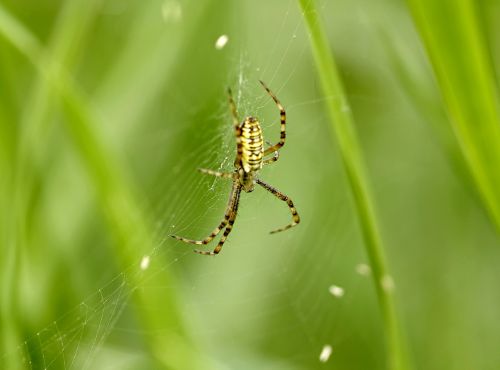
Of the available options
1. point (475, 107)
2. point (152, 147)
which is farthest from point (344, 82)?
point (475, 107)

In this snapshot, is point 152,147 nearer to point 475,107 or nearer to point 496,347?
point 496,347

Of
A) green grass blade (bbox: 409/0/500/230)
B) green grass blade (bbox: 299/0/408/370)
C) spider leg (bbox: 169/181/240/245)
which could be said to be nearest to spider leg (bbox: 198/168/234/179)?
spider leg (bbox: 169/181/240/245)

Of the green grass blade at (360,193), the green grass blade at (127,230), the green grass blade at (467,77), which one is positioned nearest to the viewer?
the green grass blade at (467,77)

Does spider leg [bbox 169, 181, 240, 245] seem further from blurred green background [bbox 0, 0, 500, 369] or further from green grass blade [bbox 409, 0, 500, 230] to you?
green grass blade [bbox 409, 0, 500, 230]

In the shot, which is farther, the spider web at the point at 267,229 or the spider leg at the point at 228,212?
the spider leg at the point at 228,212

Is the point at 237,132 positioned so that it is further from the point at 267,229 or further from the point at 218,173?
the point at 267,229

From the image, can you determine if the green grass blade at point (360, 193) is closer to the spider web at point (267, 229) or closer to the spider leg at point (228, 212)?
the spider web at point (267, 229)

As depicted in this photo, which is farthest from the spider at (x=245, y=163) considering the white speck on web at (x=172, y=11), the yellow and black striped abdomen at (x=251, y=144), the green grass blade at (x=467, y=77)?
the green grass blade at (x=467, y=77)
